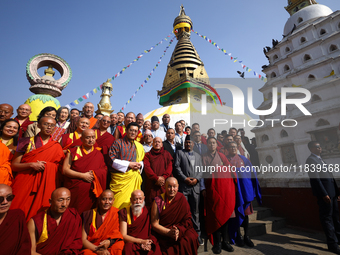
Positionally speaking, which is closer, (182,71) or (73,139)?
(73,139)

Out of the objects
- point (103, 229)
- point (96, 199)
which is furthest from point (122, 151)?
point (103, 229)

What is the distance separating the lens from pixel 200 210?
3660 millimetres

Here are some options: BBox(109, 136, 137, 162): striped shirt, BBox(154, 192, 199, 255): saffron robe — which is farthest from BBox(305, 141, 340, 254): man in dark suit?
BBox(109, 136, 137, 162): striped shirt

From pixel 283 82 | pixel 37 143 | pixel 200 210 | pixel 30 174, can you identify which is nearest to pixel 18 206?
pixel 30 174

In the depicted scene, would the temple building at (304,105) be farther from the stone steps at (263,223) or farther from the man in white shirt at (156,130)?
the man in white shirt at (156,130)

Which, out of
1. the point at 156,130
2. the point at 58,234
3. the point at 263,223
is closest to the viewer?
the point at 58,234

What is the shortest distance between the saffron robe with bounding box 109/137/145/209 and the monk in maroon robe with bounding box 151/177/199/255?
541 mm

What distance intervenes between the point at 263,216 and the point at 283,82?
28.2ft

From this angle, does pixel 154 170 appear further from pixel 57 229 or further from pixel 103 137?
pixel 57 229

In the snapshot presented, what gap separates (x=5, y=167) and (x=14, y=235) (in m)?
1.13

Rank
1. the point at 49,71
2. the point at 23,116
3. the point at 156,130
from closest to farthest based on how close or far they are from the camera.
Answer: the point at 23,116 → the point at 156,130 → the point at 49,71

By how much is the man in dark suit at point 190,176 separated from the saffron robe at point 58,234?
6.01 feet

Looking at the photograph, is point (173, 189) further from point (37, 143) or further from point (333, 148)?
point (333, 148)

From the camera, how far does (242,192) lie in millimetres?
3781
